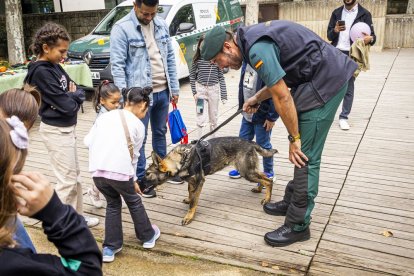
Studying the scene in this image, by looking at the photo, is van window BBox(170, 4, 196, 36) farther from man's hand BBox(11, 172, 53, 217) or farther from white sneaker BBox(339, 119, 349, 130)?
man's hand BBox(11, 172, 53, 217)

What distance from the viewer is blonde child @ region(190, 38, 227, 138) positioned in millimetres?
5531

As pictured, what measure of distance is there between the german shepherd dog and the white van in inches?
210

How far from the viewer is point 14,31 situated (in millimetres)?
11281

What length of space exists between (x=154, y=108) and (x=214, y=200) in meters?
1.21

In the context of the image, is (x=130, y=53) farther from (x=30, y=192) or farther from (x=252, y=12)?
(x=252, y=12)

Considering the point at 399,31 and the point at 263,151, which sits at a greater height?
the point at 399,31

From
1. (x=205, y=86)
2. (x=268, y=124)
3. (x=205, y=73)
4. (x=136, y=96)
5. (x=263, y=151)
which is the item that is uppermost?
(x=136, y=96)

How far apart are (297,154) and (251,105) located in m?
0.82

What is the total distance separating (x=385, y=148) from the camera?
5.68 meters

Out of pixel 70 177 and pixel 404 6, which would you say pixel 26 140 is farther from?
pixel 404 6

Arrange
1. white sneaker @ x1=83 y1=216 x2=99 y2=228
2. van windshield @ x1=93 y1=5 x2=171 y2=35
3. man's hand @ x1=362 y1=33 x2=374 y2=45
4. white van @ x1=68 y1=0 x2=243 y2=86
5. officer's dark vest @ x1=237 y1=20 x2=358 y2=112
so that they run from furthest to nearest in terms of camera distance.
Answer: van windshield @ x1=93 y1=5 x2=171 y2=35, white van @ x1=68 y1=0 x2=243 y2=86, man's hand @ x1=362 y1=33 x2=374 y2=45, white sneaker @ x1=83 y1=216 x2=99 y2=228, officer's dark vest @ x1=237 y1=20 x2=358 y2=112

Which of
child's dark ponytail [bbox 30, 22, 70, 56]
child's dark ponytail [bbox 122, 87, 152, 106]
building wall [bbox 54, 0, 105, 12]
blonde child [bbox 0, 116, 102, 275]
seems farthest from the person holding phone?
building wall [bbox 54, 0, 105, 12]

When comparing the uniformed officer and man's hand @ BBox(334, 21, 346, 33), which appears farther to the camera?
man's hand @ BBox(334, 21, 346, 33)

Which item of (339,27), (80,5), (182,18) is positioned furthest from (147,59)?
(80,5)
